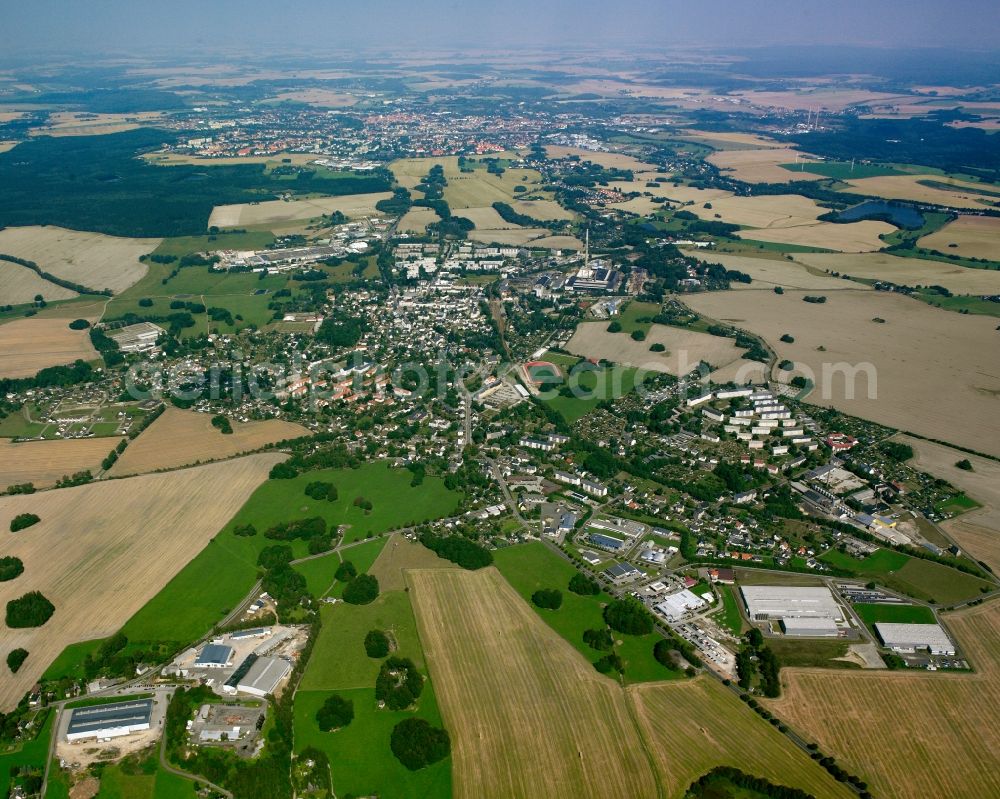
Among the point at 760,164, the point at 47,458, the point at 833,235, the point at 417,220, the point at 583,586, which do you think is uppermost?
the point at 583,586

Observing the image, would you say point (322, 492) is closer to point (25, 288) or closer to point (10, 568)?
point (10, 568)

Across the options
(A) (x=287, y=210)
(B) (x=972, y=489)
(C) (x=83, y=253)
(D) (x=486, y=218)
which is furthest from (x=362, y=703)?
(A) (x=287, y=210)

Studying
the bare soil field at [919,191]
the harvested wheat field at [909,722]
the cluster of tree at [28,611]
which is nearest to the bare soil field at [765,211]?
the bare soil field at [919,191]

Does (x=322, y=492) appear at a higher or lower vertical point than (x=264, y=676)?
lower

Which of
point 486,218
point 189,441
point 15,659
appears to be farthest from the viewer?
point 486,218

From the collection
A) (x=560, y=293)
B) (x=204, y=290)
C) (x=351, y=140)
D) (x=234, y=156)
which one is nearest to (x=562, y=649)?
(x=560, y=293)

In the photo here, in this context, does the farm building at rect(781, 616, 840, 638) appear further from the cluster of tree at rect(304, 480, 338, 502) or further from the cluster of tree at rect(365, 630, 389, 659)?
the cluster of tree at rect(304, 480, 338, 502)

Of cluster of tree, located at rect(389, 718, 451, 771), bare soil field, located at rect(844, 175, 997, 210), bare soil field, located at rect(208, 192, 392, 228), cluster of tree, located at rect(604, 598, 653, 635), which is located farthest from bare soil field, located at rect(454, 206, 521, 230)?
cluster of tree, located at rect(389, 718, 451, 771)
